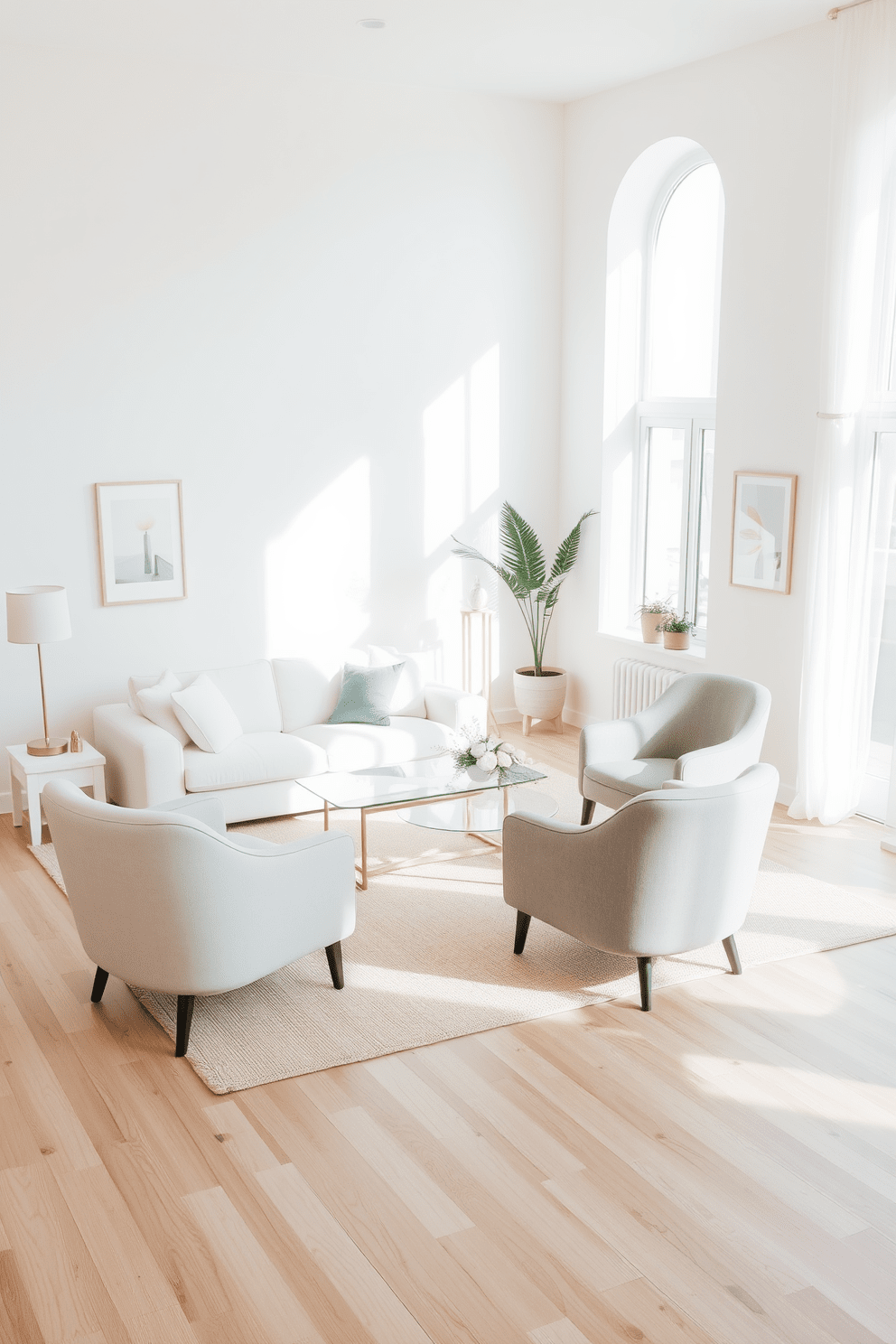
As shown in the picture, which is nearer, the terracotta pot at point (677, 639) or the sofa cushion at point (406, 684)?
the sofa cushion at point (406, 684)

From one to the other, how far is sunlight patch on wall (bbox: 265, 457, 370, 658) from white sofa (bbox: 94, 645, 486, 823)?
1.35ft

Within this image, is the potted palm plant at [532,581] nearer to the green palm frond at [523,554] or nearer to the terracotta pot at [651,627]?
the green palm frond at [523,554]

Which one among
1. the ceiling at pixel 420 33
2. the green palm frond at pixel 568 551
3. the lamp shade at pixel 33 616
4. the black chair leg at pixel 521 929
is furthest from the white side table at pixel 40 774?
the ceiling at pixel 420 33

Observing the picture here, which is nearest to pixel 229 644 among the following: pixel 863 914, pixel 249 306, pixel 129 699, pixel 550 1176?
pixel 129 699

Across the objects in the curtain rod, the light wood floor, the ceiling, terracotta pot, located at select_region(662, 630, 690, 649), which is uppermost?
the ceiling

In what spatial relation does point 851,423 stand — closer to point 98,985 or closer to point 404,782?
point 404,782

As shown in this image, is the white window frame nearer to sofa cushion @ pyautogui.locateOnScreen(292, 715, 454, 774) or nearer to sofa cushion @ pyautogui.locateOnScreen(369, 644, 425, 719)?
sofa cushion @ pyautogui.locateOnScreen(369, 644, 425, 719)

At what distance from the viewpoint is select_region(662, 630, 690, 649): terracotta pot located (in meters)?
7.51

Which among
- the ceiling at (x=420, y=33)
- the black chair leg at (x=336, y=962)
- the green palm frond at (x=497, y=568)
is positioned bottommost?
the black chair leg at (x=336, y=962)

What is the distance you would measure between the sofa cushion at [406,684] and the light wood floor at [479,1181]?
2952mm

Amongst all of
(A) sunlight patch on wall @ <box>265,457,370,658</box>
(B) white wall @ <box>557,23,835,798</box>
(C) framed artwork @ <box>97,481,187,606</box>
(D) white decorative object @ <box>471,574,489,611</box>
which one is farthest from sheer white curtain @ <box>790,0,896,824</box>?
(C) framed artwork @ <box>97,481,187,606</box>

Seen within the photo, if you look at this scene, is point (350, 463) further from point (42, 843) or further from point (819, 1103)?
point (819, 1103)

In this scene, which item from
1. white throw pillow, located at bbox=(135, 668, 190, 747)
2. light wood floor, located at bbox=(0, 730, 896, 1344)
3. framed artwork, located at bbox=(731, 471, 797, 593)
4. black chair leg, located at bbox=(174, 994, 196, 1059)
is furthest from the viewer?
framed artwork, located at bbox=(731, 471, 797, 593)

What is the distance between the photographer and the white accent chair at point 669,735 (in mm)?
5496
